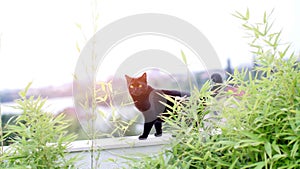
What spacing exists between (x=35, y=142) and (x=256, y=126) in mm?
693

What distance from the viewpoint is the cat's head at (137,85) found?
171cm

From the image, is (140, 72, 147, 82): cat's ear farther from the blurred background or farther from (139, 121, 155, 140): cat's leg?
(139, 121, 155, 140): cat's leg

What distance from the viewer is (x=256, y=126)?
0.94 meters

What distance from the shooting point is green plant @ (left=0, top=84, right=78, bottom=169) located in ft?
3.52

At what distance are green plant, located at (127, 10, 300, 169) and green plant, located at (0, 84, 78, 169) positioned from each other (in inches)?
12.4

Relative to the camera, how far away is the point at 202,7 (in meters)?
2.01

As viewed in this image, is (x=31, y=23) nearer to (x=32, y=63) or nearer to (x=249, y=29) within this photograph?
(x=32, y=63)

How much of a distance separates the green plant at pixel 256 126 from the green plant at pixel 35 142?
0.32 m

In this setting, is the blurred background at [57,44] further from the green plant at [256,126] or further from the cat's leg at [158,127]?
the green plant at [256,126]

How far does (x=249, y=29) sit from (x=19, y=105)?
776mm

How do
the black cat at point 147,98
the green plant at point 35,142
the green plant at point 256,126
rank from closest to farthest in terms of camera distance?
the green plant at point 256,126 → the green plant at point 35,142 → the black cat at point 147,98

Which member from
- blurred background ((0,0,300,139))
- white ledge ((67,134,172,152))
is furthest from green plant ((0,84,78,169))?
blurred background ((0,0,300,139))

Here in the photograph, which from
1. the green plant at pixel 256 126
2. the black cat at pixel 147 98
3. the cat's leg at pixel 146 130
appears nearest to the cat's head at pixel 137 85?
the black cat at pixel 147 98

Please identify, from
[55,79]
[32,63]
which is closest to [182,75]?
[55,79]
